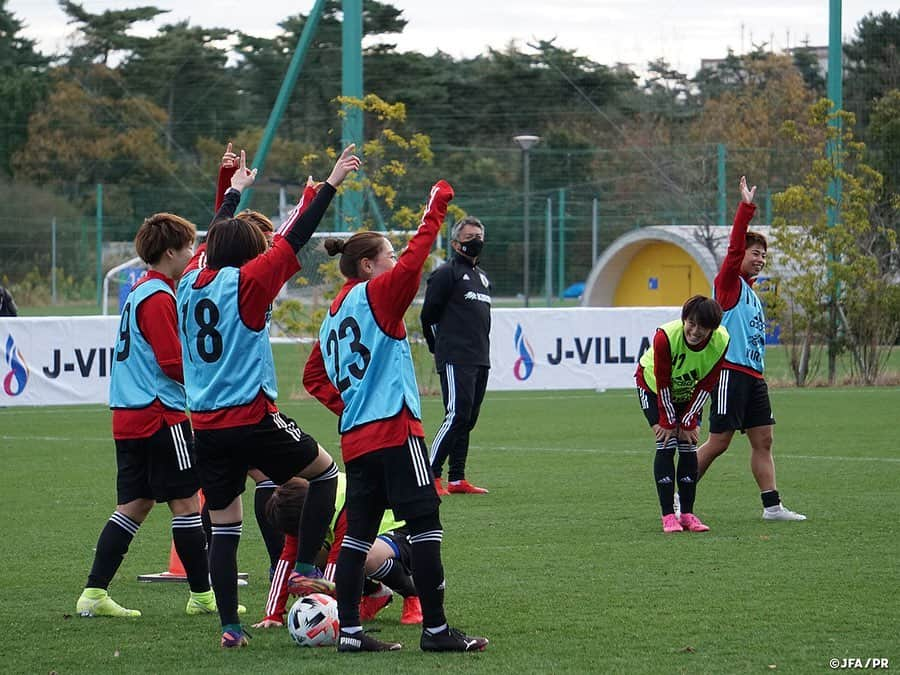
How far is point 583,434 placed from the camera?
1436cm

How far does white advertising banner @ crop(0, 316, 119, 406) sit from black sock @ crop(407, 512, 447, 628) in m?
12.1

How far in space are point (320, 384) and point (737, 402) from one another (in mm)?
3421

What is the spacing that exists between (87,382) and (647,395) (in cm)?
1060

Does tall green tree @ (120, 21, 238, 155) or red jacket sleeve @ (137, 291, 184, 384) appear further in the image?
tall green tree @ (120, 21, 238, 155)

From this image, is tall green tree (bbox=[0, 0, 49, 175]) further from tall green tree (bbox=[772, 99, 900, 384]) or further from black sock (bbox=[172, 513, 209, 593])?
black sock (bbox=[172, 513, 209, 593])

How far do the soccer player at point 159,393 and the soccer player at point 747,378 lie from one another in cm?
380

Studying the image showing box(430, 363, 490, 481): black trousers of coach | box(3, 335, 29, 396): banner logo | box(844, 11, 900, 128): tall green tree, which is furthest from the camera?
box(844, 11, 900, 128): tall green tree

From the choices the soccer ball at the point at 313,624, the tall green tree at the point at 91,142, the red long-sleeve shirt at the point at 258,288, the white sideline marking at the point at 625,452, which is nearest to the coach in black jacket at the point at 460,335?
the white sideline marking at the point at 625,452

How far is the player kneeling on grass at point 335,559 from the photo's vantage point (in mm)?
6066

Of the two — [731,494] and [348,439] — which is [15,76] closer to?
[731,494]

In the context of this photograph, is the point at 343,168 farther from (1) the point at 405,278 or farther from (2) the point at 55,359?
(2) the point at 55,359

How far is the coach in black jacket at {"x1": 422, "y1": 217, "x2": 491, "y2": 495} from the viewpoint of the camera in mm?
10414

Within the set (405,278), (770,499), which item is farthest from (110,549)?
(770,499)

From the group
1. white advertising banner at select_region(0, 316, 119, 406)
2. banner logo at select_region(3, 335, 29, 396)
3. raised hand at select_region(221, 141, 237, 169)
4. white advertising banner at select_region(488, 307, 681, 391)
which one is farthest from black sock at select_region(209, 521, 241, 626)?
white advertising banner at select_region(488, 307, 681, 391)
